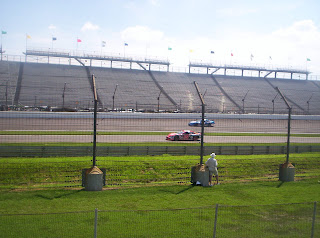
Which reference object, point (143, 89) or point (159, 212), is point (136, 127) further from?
point (143, 89)

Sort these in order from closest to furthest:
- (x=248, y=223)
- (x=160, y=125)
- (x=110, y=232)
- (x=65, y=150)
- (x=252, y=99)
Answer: (x=110, y=232), (x=248, y=223), (x=65, y=150), (x=160, y=125), (x=252, y=99)

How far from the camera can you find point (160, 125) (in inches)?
627

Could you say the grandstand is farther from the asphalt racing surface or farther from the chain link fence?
the chain link fence

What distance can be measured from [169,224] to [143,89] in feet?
163

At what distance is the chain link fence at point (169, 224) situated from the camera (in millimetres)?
5840

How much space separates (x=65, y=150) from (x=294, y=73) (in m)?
73.1

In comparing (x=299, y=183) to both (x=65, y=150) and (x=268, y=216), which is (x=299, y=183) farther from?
(x=65, y=150)

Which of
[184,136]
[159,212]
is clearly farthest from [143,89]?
[159,212]

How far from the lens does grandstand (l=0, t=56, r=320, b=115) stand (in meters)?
45.6

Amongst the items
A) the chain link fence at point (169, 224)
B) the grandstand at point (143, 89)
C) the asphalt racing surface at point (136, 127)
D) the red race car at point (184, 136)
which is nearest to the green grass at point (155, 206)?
the chain link fence at point (169, 224)

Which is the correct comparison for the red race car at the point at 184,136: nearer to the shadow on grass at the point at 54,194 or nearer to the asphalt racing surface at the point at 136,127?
the asphalt racing surface at the point at 136,127

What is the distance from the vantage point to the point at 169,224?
630 cm

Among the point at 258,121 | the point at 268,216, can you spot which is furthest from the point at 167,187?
the point at 258,121

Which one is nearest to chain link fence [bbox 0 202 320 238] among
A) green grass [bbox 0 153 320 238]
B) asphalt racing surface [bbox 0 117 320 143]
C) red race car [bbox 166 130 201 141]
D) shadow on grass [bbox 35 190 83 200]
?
green grass [bbox 0 153 320 238]
